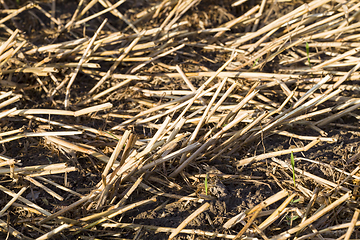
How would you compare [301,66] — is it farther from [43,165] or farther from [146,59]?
[43,165]

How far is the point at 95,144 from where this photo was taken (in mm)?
1741

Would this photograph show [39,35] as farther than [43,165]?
Yes

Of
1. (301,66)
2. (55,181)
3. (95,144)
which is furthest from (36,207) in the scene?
(301,66)

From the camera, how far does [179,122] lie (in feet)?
5.11

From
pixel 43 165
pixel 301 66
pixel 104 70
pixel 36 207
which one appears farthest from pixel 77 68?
pixel 301 66

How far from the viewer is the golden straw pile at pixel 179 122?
1439mm

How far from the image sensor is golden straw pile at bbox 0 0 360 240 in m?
1.44

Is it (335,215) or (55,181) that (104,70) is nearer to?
(55,181)

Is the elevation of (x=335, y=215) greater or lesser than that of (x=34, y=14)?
lesser

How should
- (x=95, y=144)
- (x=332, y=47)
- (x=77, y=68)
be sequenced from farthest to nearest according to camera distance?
(x=332, y=47)
(x=77, y=68)
(x=95, y=144)

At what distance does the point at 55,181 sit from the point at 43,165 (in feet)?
0.34

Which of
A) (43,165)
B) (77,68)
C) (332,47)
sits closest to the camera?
(43,165)

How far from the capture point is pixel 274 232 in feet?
4.72

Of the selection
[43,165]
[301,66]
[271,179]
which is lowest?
[271,179]
